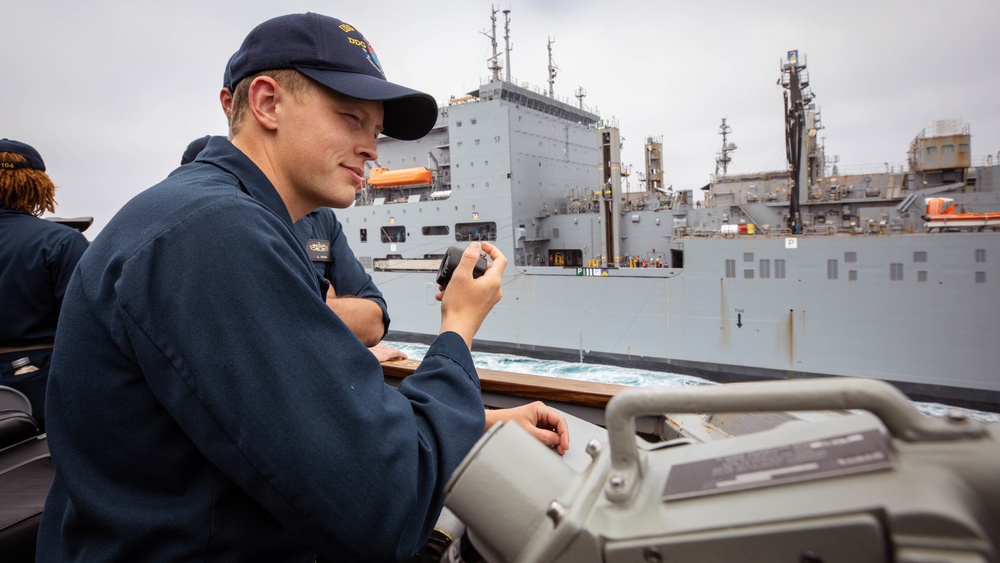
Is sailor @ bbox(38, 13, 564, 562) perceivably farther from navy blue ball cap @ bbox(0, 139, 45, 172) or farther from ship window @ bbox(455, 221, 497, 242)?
ship window @ bbox(455, 221, 497, 242)

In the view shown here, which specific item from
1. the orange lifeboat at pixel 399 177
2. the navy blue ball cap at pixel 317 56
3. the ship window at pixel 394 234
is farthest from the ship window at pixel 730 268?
the navy blue ball cap at pixel 317 56

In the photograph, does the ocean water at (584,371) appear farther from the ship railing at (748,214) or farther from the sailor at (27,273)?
the sailor at (27,273)

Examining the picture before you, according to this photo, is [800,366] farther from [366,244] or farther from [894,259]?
[366,244]

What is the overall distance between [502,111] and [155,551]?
548 inches

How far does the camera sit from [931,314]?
902 centimetres

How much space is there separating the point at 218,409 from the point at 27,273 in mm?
2081

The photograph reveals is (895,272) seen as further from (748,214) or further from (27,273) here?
(27,273)

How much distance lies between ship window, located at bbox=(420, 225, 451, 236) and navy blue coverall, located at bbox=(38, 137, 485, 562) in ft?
47.3

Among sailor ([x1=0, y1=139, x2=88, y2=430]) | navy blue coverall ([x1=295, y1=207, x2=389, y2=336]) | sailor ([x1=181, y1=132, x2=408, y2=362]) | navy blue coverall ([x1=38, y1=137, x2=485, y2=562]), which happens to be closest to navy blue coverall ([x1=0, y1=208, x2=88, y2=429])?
sailor ([x1=0, y1=139, x2=88, y2=430])

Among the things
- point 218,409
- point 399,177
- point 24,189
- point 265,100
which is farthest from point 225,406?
point 399,177

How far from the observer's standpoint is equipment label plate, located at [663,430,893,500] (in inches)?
17.9

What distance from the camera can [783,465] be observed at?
19.4 inches

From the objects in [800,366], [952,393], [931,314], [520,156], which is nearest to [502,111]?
[520,156]

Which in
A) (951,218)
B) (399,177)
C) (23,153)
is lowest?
(951,218)
